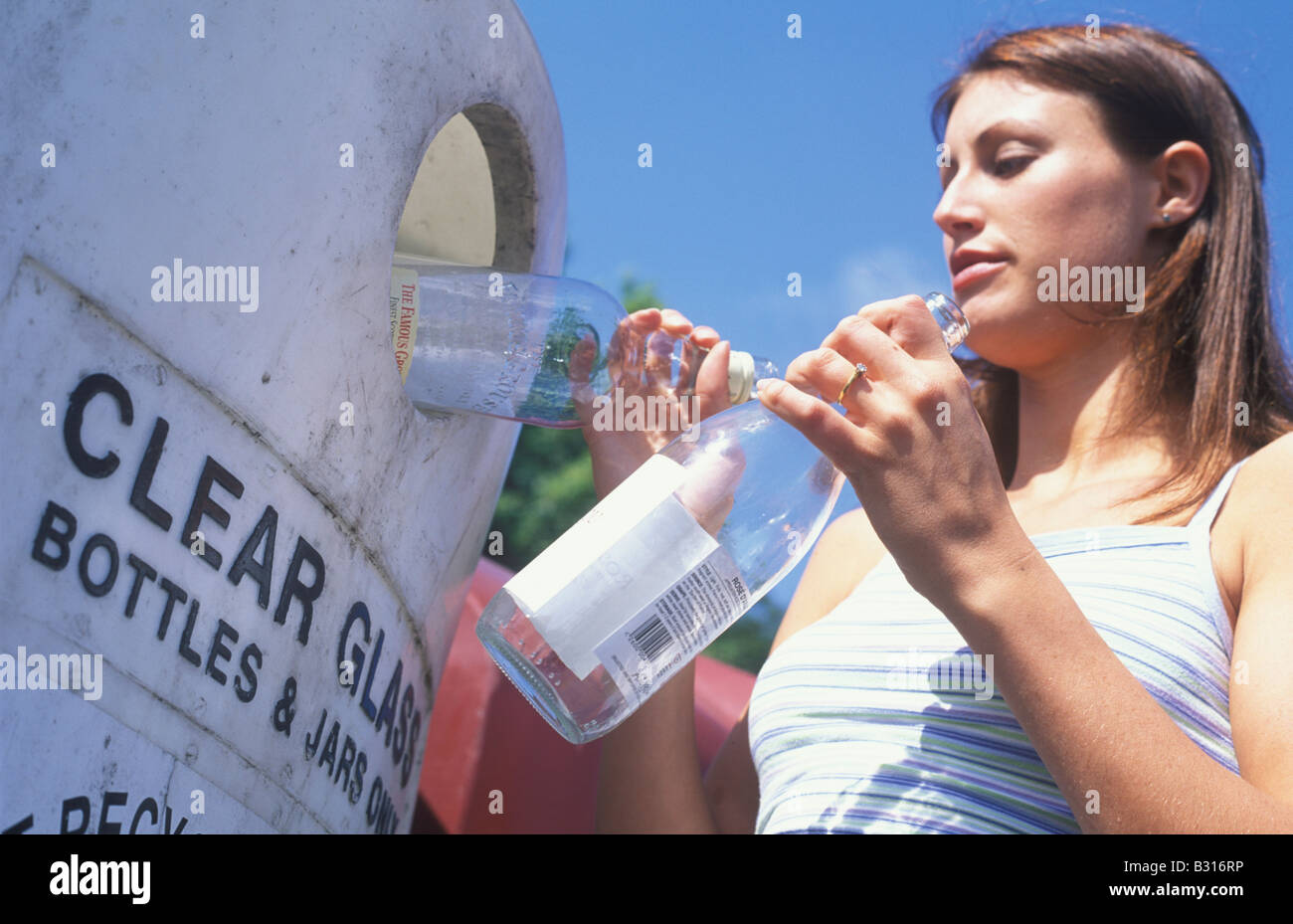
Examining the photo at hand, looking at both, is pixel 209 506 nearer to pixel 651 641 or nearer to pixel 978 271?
pixel 651 641

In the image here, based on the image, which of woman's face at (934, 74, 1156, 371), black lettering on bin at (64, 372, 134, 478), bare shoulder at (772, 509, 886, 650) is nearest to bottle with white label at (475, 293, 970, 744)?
black lettering on bin at (64, 372, 134, 478)

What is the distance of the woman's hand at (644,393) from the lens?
150 cm

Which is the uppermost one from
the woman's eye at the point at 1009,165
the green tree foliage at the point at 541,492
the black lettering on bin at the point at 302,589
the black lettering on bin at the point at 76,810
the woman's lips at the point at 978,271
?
the green tree foliage at the point at 541,492

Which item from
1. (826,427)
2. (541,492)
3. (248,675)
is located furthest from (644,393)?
(541,492)

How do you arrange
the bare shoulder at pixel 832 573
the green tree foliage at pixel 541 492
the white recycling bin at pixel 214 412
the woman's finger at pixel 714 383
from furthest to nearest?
the green tree foliage at pixel 541 492
the bare shoulder at pixel 832 573
the woman's finger at pixel 714 383
the white recycling bin at pixel 214 412

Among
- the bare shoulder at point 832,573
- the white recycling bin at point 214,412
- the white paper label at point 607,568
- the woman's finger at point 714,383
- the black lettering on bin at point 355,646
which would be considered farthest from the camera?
the bare shoulder at point 832,573

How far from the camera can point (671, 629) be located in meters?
1.05

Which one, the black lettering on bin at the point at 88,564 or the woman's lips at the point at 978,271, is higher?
the woman's lips at the point at 978,271

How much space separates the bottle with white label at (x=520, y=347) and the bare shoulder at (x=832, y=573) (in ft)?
0.93

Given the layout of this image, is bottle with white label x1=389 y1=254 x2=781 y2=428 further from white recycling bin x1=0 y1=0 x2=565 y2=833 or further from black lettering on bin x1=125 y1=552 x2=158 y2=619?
black lettering on bin x1=125 y1=552 x2=158 y2=619

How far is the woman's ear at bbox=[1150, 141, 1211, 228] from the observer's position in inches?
62.6

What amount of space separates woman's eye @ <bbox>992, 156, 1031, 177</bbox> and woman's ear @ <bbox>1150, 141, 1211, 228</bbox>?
0.21m

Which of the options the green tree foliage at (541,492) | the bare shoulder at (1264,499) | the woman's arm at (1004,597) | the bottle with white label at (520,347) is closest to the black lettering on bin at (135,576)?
the bottle with white label at (520,347)

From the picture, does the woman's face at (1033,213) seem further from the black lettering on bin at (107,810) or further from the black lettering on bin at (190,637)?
the black lettering on bin at (107,810)
